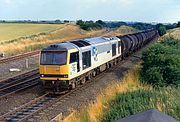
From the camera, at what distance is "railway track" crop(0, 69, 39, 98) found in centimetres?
2083

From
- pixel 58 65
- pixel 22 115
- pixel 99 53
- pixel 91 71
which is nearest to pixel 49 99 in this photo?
pixel 58 65

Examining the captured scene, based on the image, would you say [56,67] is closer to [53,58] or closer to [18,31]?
[53,58]

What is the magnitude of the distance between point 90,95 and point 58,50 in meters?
2.90

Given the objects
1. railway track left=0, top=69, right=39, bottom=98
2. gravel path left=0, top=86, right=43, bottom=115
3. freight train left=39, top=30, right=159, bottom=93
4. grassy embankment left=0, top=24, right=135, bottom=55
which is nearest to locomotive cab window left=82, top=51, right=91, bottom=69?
freight train left=39, top=30, right=159, bottom=93

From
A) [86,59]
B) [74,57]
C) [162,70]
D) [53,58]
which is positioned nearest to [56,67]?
[53,58]

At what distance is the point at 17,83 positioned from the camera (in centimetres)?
2325

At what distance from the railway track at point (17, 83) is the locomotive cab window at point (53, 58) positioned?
2.38 m

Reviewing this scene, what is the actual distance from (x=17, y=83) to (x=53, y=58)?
456 centimetres

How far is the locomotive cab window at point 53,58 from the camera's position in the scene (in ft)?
64.3

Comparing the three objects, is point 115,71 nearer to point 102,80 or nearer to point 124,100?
point 102,80

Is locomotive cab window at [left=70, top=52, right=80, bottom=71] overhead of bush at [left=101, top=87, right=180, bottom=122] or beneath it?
overhead

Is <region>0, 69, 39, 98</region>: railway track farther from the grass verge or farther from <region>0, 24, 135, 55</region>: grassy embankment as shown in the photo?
<region>0, 24, 135, 55</region>: grassy embankment

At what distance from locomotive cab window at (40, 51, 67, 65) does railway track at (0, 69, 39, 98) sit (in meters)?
2.38

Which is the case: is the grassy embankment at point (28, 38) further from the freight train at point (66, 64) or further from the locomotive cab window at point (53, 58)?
the locomotive cab window at point (53, 58)
